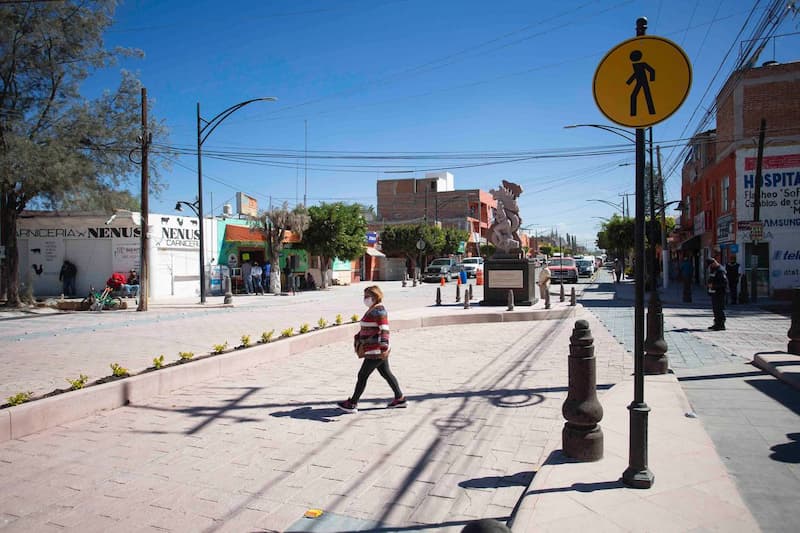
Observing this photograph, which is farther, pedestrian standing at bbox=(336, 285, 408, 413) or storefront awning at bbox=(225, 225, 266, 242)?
storefront awning at bbox=(225, 225, 266, 242)

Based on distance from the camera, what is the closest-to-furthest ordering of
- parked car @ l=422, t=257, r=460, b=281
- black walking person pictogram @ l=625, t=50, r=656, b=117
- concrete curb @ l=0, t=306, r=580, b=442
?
black walking person pictogram @ l=625, t=50, r=656, b=117, concrete curb @ l=0, t=306, r=580, b=442, parked car @ l=422, t=257, r=460, b=281

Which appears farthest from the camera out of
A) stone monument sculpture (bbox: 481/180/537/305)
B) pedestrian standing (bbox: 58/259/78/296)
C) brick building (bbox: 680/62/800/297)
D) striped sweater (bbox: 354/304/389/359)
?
pedestrian standing (bbox: 58/259/78/296)

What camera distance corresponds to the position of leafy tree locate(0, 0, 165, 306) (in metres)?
20.1

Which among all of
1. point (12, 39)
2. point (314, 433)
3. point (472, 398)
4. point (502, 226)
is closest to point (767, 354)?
point (472, 398)

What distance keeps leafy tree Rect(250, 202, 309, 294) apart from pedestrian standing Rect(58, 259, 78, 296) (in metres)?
9.02

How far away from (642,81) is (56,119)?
75.4 ft

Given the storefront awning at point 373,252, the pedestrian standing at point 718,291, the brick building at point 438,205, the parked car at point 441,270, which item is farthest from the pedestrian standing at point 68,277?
the brick building at point 438,205

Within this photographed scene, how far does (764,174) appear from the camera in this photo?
2372 centimetres

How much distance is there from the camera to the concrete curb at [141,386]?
5699 millimetres

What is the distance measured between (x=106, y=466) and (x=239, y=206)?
104ft

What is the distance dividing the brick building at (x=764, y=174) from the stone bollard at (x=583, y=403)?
748 inches

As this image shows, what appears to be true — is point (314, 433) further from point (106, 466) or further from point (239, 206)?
point (239, 206)

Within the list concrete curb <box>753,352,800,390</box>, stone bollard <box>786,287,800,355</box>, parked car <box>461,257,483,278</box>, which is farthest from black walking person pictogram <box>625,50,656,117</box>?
parked car <box>461,257,483,278</box>

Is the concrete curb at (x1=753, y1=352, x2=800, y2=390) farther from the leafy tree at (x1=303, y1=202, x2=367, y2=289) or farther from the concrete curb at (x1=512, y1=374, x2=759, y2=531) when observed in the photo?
the leafy tree at (x1=303, y1=202, x2=367, y2=289)
